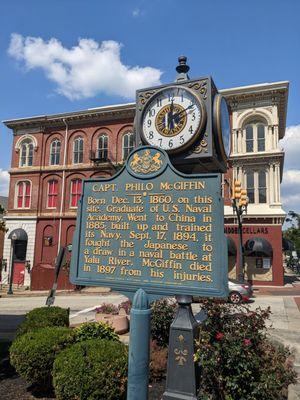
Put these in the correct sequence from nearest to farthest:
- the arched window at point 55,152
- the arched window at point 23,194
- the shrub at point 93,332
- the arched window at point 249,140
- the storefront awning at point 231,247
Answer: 1. the shrub at point 93,332
2. the storefront awning at point 231,247
3. the arched window at point 249,140
4. the arched window at point 55,152
5. the arched window at point 23,194

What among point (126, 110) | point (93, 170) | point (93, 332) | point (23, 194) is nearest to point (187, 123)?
point (93, 332)

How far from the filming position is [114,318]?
11.6 m

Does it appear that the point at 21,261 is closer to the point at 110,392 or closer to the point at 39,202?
the point at 39,202

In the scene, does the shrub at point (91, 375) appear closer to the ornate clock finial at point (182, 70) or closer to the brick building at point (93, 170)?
the ornate clock finial at point (182, 70)

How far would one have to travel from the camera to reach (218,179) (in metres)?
4.06

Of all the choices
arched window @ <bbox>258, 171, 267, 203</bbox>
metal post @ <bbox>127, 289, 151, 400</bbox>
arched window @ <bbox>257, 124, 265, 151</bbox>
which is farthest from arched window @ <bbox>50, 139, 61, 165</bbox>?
metal post @ <bbox>127, 289, 151, 400</bbox>

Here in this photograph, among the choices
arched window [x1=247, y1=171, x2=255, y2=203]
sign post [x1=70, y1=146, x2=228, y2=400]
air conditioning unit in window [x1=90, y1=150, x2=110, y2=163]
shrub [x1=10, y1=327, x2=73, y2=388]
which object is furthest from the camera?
air conditioning unit in window [x1=90, y1=150, x2=110, y2=163]

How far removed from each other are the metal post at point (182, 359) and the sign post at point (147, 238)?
4.78ft

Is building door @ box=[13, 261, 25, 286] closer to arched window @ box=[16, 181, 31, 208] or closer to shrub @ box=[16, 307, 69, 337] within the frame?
arched window @ box=[16, 181, 31, 208]

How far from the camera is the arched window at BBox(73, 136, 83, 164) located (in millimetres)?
36156

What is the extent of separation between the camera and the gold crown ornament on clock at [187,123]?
15.8 ft

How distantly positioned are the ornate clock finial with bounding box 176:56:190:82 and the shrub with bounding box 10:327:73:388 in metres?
4.67

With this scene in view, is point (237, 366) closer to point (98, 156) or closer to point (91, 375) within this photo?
point (91, 375)

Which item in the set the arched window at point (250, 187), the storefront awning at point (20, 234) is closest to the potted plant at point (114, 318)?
the arched window at point (250, 187)
